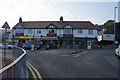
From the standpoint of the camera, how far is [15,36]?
1708 inches

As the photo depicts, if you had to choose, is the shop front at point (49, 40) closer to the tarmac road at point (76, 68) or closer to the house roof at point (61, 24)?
the house roof at point (61, 24)

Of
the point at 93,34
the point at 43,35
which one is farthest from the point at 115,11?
the point at 43,35

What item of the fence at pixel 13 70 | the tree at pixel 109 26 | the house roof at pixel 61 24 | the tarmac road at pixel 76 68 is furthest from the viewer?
the tree at pixel 109 26

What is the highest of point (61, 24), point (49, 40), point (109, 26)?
point (109, 26)

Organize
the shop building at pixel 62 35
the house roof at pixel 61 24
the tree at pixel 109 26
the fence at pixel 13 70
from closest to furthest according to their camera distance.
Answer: the fence at pixel 13 70
the shop building at pixel 62 35
the house roof at pixel 61 24
the tree at pixel 109 26

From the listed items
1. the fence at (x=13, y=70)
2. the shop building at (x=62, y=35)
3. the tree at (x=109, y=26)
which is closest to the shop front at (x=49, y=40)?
the shop building at (x=62, y=35)

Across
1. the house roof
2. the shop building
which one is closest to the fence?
the shop building


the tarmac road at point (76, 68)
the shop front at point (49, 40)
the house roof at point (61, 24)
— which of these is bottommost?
the tarmac road at point (76, 68)

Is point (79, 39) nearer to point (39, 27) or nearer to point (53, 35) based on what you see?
point (53, 35)

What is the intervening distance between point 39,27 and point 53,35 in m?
5.03

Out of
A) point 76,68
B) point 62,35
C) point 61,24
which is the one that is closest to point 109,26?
point 61,24

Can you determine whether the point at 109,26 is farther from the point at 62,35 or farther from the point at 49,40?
the point at 49,40

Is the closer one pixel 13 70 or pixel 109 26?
pixel 13 70

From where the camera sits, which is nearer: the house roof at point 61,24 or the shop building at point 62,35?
the shop building at point 62,35
